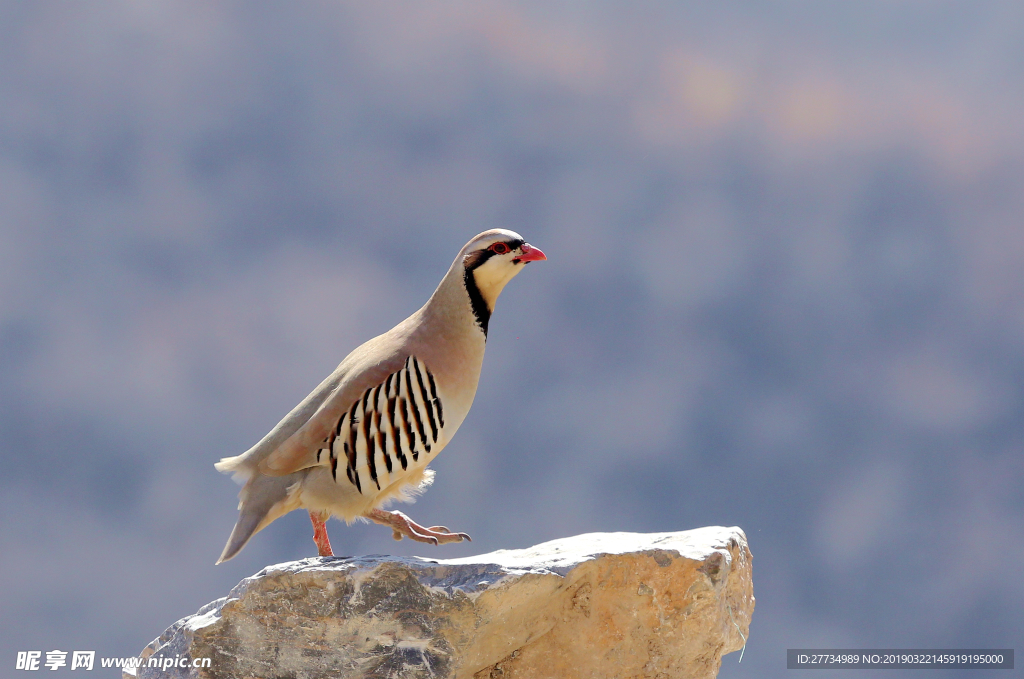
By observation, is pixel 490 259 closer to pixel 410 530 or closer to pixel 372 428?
pixel 372 428

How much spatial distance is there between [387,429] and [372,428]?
0.10m

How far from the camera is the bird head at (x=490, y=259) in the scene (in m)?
6.31

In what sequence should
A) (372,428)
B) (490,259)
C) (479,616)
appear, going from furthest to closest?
(490,259) → (372,428) → (479,616)

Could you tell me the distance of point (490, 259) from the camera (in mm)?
6309

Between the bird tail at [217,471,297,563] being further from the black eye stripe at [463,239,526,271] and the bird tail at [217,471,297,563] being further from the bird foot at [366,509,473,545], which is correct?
the black eye stripe at [463,239,526,271]

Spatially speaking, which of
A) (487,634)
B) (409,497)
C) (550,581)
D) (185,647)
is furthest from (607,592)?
(185,647)

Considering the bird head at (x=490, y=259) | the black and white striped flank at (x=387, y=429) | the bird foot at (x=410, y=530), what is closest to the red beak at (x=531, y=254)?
the bird head at (x=490, y=259)

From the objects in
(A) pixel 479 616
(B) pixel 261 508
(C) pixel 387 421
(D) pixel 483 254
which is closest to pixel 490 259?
(D) pixel 483 254

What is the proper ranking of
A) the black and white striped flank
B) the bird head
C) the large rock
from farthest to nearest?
1. the bird head
2. the black and white striped flank
3. the large rock

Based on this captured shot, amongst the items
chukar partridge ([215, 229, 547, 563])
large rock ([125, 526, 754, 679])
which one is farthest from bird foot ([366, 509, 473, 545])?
large rock ([125, 526, 754, 679])

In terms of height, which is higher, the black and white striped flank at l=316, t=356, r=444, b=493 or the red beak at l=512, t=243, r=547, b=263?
the red beak at l=512, t=243, r=547, b=263

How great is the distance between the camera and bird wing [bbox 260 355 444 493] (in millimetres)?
5969

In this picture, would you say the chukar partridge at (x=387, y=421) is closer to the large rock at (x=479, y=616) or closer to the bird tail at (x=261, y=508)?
the bird tail at (x=261, y=508)

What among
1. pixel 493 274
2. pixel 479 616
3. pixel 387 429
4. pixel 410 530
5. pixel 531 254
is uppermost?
pixel 531 254
